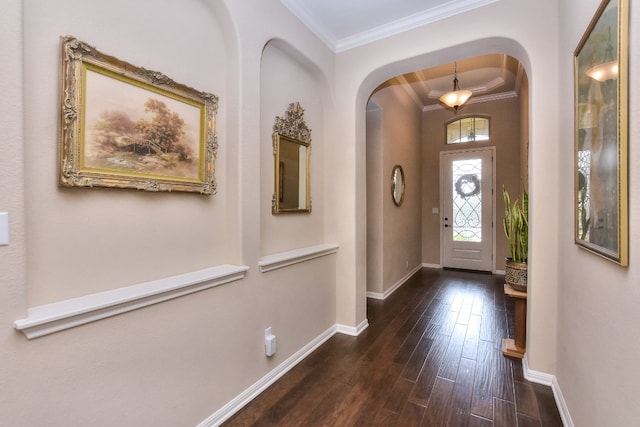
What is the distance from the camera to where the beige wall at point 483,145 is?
5281 millimetres

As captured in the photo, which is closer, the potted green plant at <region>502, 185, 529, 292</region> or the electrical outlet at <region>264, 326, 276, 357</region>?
the electrical outlet at <region>264, 326, 276, 357</region>

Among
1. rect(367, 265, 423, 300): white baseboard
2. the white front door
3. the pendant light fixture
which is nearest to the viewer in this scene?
the pendant light fixture

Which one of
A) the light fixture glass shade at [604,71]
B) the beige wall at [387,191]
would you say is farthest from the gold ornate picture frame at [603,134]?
the beige wall at [387,191]

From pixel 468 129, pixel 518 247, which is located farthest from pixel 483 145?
pixel 518 247

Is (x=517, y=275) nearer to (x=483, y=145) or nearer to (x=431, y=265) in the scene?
(x=431, y=265)

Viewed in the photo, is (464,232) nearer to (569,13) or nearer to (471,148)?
(471,148)

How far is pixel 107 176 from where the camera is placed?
1333 mm

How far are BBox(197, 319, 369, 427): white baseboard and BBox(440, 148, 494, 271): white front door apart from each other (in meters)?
3.45

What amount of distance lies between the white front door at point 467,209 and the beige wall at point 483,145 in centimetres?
11

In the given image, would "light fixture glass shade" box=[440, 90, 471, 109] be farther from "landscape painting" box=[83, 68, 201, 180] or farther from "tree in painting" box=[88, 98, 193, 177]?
"tree in painting" box=[88, 98, 193, 177]

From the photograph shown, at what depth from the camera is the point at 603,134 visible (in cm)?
125

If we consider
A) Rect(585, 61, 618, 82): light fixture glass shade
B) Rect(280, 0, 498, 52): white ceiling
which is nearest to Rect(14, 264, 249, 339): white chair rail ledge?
Rect(585, 61, 618, 82): light fixture glass shade

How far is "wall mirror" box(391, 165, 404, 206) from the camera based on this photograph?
452cm

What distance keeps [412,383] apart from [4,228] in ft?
7.88
